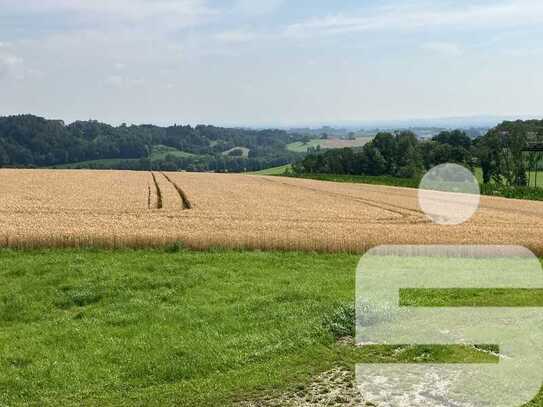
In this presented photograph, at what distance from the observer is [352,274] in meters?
19.8

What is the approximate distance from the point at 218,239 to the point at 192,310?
34.2ft

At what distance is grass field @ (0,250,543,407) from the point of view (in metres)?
10.2

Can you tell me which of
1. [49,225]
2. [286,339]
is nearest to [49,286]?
[286,339]
